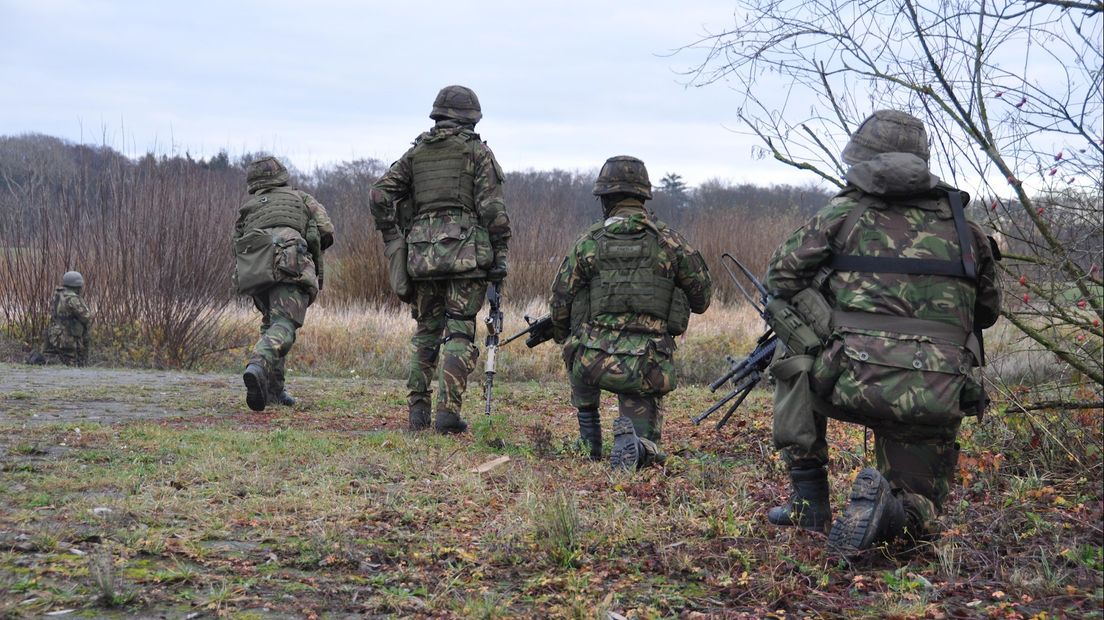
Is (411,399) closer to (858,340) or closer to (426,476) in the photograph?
(426,476)

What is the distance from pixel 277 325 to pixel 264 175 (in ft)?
4.38

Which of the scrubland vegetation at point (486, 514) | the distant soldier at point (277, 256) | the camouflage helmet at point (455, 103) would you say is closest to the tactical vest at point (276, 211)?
the distant soldier at point (277, 256)

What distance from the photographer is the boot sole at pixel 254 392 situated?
333 inches

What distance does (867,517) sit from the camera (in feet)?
13.3

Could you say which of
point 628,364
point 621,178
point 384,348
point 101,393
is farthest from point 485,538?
point 384,348

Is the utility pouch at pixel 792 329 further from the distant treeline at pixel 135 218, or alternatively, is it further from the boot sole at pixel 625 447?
the distant treeline at pixel 135 218

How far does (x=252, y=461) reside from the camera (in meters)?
6.21

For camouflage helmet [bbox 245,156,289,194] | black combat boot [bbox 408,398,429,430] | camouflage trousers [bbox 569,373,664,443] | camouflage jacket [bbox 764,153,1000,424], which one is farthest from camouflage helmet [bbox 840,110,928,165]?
camouflage helmet [bbox 245,156,289,194]

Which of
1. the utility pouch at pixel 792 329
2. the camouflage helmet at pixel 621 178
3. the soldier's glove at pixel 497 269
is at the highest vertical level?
the camouflage helmet at pixel 621 178

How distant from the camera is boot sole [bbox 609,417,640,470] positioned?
610cm

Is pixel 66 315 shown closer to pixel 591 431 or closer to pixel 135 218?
pixel 135 218

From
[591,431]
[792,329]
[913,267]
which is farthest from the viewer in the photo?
[591,431]

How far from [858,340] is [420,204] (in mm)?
4252

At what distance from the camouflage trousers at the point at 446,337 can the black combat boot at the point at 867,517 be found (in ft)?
12.7
